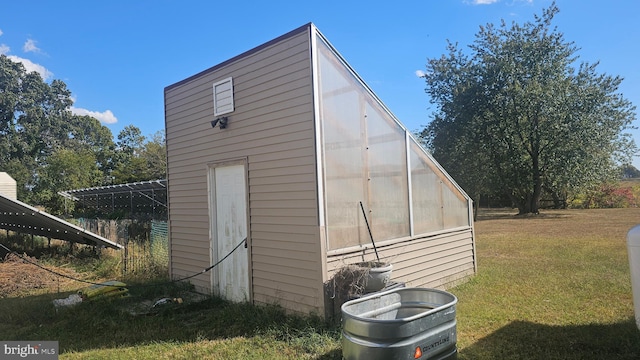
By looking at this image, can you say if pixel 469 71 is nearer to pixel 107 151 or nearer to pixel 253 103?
pixel 253 103

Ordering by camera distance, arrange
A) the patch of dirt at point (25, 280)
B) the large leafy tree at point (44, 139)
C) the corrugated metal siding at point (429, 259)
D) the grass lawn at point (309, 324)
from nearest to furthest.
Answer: the grass lawn at point (309, 324)
the corrugated metal siding at point (429, 259)
the patch of dirt at point (25, 280)
the large leafy tree at point (44, 139)

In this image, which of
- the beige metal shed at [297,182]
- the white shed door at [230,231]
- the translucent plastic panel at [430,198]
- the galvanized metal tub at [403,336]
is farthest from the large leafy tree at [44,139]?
the galvanized metal tub at [403,336]

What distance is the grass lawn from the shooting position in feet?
14.3

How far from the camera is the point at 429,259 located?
6.70 meters

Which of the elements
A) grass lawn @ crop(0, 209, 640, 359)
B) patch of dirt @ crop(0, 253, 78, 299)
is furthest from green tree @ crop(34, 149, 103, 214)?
grass lawn @ crop(0, 209, 640, 359)

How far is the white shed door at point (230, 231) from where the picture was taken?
6.12 meters

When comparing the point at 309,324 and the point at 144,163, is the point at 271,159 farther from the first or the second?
the point at 144,163

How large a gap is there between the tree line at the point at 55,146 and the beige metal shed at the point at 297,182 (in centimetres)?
2788

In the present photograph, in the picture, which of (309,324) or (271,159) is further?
(271,159)

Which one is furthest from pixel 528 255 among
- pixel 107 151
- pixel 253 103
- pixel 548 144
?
pixel 107 151

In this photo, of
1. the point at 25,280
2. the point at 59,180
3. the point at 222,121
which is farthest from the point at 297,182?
the point at 59,180

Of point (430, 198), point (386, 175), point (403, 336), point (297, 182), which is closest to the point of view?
point (403, 336)

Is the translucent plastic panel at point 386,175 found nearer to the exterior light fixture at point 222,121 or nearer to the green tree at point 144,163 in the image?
the exterior light fixture at point 222,121

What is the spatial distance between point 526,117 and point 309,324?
21.7 m
